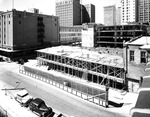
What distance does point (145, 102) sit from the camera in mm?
2453

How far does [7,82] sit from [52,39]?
2077 inches

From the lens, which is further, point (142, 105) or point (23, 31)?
point (23, 31)

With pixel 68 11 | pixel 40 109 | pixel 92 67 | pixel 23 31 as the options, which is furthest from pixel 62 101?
pixel 68 11

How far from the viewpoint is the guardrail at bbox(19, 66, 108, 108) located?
25094 millimetres

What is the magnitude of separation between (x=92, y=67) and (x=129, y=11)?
132169 millimetres

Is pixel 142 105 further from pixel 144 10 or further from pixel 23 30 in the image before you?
pixel 144 10

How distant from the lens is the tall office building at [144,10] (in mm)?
146500

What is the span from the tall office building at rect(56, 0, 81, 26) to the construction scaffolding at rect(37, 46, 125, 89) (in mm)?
137193

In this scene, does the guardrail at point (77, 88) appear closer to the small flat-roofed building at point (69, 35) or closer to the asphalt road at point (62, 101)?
the asphalt road at point (62, 101)

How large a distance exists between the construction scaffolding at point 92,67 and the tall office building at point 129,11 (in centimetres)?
12293

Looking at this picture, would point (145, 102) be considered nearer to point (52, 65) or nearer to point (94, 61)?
point (94, 61)

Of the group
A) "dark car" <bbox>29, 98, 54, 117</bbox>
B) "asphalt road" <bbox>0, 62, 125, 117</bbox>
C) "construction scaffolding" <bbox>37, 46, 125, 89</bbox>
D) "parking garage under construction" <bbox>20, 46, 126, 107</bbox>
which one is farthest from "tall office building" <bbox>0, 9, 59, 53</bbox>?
"dark car" <bbox>29, 98, 54, 117</bbox>

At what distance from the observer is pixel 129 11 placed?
148 meters

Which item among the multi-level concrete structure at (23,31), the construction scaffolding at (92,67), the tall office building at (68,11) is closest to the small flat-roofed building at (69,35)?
the multi-level concrete structure at (23,31)
